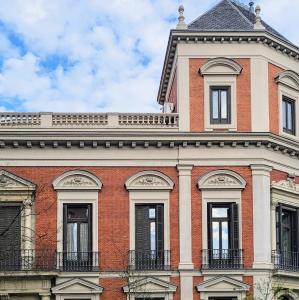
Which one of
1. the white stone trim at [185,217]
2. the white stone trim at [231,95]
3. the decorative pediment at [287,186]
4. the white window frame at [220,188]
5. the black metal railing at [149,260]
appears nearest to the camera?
the black metal railing at [149,260]

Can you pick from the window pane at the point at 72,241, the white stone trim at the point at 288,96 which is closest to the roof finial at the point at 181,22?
the white stone trim at the point at 288,96

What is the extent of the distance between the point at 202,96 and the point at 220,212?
508cm

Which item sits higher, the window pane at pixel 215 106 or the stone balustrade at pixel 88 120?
the window pane at pixel 215 106

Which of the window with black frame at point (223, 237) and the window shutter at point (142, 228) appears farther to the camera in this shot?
the window shutter at point (142, 228)

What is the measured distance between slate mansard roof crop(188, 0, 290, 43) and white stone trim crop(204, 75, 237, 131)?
2092 millimetres

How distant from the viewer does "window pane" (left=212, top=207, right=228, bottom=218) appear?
41125 mm

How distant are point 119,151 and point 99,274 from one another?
528 cm

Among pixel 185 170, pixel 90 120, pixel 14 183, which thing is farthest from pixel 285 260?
pixel 14 183

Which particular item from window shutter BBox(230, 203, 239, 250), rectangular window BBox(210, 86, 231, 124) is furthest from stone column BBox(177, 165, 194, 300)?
rectangular window BBox(210, 86, 231, 124)

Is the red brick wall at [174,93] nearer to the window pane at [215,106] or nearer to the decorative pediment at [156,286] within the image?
the window pane at [215,106]

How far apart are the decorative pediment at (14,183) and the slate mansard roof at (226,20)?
389 inches

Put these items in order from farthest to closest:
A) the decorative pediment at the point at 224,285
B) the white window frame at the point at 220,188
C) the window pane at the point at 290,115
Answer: the window pane at the point at 290,115 → the white window frame at the point at 220,188 → the decorative pediment at the point at 224,285

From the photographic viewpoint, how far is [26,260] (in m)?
39.8

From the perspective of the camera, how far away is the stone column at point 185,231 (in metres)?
39.9
